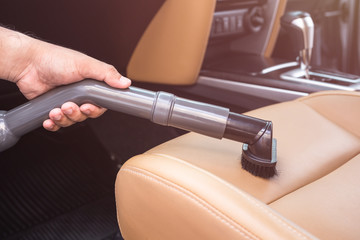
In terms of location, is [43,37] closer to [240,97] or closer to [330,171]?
[240,97]

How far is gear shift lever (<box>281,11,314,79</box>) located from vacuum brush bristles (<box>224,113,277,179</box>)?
2.40 ft

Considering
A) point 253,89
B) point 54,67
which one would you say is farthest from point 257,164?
point 253,89

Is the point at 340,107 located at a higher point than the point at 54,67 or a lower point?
lower

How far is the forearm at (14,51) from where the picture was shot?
2.55 feet

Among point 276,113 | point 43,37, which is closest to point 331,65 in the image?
point 276,113

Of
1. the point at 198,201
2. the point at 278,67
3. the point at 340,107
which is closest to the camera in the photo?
the point at 198,201

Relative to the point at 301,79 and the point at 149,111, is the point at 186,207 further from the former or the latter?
the point at 301,79

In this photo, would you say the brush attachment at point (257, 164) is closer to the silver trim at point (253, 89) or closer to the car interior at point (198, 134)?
the car interior at point (198, 134)

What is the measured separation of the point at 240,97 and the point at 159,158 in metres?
0.82

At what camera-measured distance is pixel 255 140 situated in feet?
2.24

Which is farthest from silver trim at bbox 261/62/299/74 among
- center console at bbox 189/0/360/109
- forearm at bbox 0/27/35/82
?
forearm at bbox 0/27/35/82

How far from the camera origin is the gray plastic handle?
26.2 inches

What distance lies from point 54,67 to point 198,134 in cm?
33

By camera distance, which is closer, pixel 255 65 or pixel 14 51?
pixel 14 51
